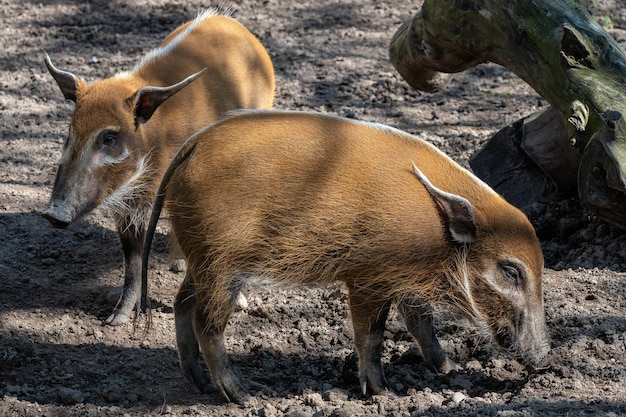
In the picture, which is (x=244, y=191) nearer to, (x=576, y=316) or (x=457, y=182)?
(x=457, y=182)

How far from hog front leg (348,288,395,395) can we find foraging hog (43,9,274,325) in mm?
1450

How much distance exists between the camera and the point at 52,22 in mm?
8398

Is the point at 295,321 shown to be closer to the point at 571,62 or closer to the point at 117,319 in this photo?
the point at 117,319

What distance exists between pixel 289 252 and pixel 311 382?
0.65m

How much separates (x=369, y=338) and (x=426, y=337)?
0.36 meters

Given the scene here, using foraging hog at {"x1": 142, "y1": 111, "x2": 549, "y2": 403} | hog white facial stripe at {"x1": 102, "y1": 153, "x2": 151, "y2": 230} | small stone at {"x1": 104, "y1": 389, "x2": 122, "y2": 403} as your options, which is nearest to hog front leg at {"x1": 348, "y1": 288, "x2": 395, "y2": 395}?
foraging hog at {"x1": 142, "y1": 111, "x2": 549, "y2": 403}

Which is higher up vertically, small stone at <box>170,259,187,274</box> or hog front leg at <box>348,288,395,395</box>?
hog front leg at <box>348,288,395,395</box>

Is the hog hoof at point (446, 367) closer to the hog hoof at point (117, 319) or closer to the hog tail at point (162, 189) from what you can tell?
the hog tail at point (162, 189)

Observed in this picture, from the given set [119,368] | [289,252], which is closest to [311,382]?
[289,252]

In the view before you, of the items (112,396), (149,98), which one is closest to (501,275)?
(112,396)

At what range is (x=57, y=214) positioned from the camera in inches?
169

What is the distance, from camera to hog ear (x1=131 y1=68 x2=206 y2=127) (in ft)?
14.5

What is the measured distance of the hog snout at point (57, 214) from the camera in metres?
4.30

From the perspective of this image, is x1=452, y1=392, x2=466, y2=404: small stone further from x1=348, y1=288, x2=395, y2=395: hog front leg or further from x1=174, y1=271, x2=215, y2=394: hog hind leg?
x1=174, y1=271, x2=215, y2=394: hog hind leg
